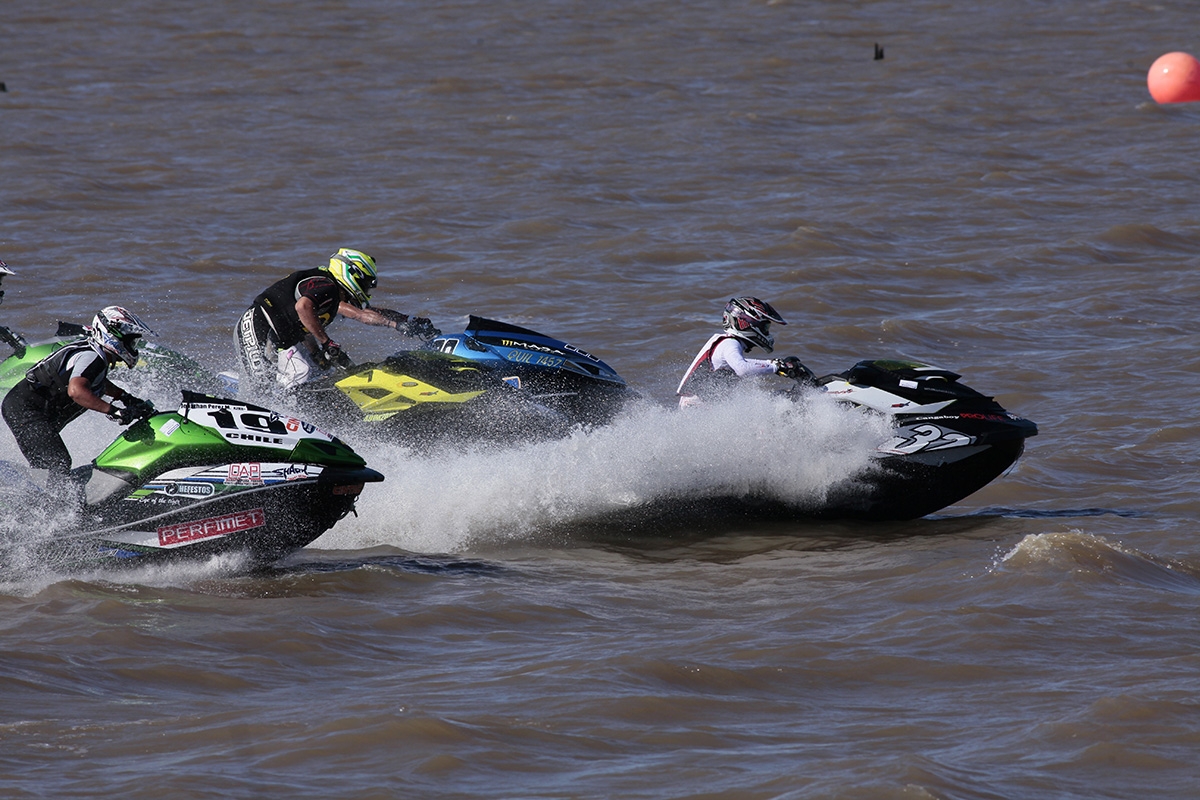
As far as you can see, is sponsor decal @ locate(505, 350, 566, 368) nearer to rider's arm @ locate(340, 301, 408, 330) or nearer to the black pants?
rider's arm @ locate(340, 301, 408, 330)

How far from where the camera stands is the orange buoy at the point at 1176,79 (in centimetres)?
1513

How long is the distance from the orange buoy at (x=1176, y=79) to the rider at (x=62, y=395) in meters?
10.3

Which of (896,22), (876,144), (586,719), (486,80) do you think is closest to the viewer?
(586,719)

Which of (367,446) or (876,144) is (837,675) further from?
(876,144)

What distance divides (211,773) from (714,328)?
10351 mm

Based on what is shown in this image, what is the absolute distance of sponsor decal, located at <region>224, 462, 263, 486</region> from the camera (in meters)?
8.88

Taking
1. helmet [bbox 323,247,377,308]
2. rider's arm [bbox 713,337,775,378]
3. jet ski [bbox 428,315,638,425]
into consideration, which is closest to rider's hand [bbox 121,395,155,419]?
helmet [bbox 323,247,377,308]

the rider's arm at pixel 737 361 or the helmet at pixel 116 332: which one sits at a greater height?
the helmet at pixel 116 332

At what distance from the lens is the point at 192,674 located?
773 centimetres

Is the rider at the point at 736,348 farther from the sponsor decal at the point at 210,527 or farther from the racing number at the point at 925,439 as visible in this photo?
the sponsor decal at the point at 210,527

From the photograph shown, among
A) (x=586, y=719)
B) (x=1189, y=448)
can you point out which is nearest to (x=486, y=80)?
(x=1189, y=448)

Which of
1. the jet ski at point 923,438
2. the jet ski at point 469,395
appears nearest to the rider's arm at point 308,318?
the jet ski at point 469,395

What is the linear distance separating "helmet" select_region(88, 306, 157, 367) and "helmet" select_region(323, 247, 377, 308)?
2191mm

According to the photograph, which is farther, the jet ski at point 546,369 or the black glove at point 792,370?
the jet ski at point 546,369
